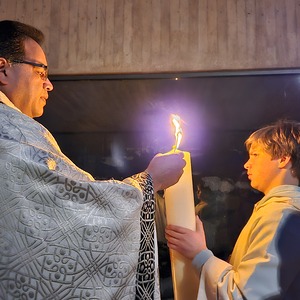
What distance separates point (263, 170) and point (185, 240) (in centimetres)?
49

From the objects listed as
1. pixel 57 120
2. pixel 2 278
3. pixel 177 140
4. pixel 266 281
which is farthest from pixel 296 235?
pixel 57 120

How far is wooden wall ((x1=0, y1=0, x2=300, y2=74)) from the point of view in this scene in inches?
103

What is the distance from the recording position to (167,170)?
4.62 feet

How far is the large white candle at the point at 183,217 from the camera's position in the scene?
4.74 feet

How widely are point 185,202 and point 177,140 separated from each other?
229mm

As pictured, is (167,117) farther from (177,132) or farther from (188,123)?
(177,132)

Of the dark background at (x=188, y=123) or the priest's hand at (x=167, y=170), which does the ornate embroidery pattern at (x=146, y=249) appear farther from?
the dark background at (x=188, y=123)

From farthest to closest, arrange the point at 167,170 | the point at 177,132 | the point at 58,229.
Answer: the point at 177,132 → the point at 167,170 → the point at 58,229

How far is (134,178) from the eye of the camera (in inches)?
53.7

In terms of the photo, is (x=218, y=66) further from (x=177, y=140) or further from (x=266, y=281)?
(x=266, y=281)

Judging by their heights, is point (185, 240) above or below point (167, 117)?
below

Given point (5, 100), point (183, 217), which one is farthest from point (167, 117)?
point (5, 100)

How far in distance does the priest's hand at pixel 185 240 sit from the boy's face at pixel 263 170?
1.31 feet

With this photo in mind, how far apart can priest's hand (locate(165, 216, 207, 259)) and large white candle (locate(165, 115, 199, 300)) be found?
20 mm
